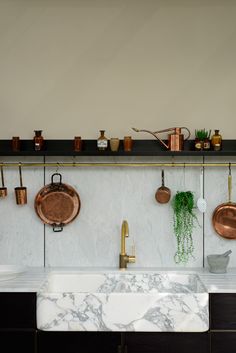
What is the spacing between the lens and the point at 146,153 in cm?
Result: 295

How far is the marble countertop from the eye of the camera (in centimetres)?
260

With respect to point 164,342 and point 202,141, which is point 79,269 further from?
point 202,141

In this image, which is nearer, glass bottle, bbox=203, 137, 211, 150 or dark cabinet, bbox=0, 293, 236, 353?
dark cabinet, bbox=0, 293, 236, 353

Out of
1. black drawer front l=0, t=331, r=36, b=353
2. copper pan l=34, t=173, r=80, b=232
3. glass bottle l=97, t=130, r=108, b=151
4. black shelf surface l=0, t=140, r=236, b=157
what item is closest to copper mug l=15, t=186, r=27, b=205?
copper pan l=34, t=173, r=80, b=232

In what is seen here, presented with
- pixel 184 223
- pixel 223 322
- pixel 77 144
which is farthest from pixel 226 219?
pixel 77 144

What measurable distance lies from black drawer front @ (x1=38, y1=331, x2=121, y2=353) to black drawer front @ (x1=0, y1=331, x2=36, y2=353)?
0.12 meters

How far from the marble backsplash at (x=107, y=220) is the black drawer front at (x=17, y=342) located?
640mm

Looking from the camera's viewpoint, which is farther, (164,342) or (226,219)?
(226,219)

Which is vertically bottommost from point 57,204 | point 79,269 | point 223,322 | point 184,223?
point 223,322

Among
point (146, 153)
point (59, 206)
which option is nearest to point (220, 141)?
point (146, 153)

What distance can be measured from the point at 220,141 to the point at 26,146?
1.22 metres

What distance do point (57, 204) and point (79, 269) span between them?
43cm

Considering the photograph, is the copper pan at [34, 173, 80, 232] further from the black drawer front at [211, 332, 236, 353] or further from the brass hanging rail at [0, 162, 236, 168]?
the black drawer front at [211, 332, 236, 353]

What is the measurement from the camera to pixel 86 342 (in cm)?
256
